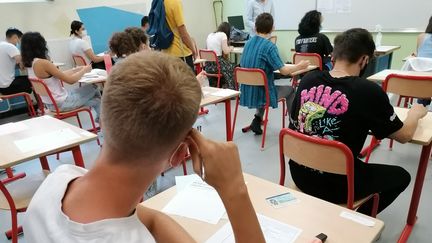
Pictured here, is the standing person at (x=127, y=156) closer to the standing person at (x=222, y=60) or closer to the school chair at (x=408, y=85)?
the school chair at (x=408, y=85)

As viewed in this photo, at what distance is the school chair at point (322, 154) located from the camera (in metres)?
1.41

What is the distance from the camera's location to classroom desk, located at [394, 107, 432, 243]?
5.45ft

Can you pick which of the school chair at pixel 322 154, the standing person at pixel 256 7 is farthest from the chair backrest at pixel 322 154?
the standing person at pixel 256 7

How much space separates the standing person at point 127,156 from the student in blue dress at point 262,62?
8.91 feet

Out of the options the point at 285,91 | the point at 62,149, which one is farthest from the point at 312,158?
the point at 285,91

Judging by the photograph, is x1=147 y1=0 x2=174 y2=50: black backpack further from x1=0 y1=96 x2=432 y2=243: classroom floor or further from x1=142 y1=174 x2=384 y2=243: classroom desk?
x1=142 y1=174 x2=384 y2=243: classroom desk

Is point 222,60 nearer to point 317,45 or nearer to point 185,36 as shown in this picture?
point 317,45

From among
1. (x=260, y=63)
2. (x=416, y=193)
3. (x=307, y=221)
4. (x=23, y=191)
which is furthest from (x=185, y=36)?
(x=307, y=221)

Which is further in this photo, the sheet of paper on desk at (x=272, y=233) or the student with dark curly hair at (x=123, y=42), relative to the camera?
the student with dark curly hair at (x=123, y=42)

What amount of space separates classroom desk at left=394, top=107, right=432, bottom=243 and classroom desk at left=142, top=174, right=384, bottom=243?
0.83 metres

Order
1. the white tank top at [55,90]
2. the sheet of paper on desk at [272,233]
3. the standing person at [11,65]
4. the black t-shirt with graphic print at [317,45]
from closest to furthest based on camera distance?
the sheet of paper on desk at [272,233] → the white tank top at [55,90] → the black t-shirt with graphic print at [317,45] → the standing person at [11,65]

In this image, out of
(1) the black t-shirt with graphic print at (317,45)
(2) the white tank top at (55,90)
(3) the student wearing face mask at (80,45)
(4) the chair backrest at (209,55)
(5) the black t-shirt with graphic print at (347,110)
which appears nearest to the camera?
(5) the black t-shirt with graphic print at (347,110)

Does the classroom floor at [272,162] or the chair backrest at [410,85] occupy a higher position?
the chair backrest at [410,85]

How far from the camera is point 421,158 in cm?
182
